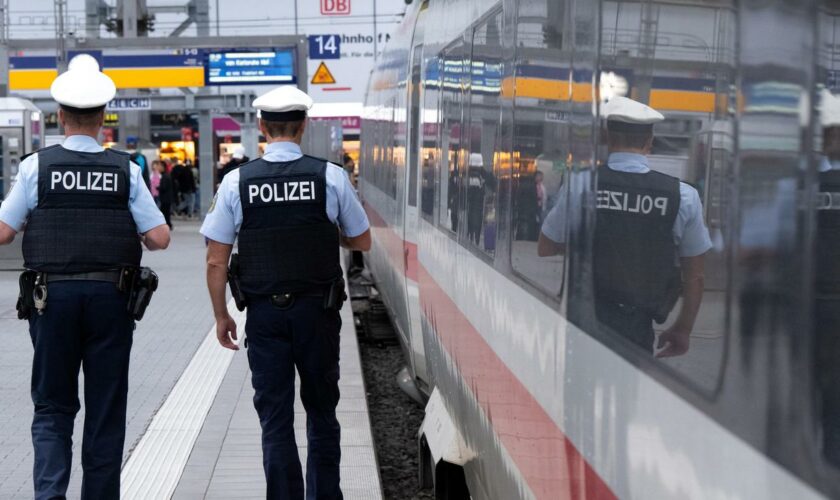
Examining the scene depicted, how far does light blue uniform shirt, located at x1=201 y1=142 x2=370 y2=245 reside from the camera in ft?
17.2

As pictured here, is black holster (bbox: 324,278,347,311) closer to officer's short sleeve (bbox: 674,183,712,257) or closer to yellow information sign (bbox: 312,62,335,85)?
officer's short sleeve (bbox: 674,183,712,257)

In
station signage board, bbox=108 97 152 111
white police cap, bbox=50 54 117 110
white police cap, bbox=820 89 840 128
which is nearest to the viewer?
white police cap, bbox=820 89 840 128

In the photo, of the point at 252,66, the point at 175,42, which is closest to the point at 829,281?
the point at 175,42

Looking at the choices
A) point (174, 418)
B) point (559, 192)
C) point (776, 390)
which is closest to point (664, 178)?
point (776, 390)

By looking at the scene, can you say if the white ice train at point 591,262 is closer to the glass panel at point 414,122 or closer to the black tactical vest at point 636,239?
the black tactical vest at point 636,239

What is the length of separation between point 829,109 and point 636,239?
0.80 meters

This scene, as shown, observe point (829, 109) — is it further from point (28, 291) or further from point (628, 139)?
point (28, 291)

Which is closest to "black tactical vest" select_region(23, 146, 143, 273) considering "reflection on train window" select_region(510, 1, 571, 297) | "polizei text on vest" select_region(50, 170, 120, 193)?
Answer: "polizei text on vest" select_region(50, 170, 120, 193)

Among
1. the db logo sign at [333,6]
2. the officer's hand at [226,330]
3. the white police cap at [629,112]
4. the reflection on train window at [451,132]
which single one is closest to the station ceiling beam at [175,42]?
the db logo sign at [333,6]

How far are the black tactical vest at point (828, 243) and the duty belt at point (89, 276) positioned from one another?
12.6ft

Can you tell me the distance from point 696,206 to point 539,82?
54.7 inches

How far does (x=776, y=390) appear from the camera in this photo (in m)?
1.71

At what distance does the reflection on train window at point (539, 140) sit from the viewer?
3076mm

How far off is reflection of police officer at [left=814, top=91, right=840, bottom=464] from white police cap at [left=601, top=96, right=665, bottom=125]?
62 cm
